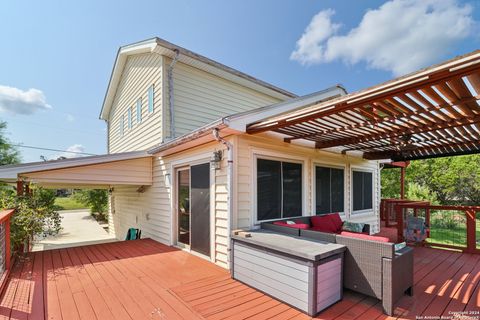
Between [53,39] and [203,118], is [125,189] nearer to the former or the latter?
[203,118]

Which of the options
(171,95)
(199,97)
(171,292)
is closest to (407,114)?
(171,292)

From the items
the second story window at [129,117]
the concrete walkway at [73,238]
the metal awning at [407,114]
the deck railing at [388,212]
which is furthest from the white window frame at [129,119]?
the deck railing at [388,212]

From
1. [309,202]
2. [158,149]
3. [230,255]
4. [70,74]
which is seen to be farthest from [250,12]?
[70,74]

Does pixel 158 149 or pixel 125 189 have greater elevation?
pixel 158 149

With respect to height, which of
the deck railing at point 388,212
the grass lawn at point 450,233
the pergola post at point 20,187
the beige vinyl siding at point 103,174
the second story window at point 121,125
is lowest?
the grass lawn at point 450,233

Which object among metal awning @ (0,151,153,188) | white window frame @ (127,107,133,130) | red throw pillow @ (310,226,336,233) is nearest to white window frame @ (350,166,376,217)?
red throw pillow @ (310,226,336,233)

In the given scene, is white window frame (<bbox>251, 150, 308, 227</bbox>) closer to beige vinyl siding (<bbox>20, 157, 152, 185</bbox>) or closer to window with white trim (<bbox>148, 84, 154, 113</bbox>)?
beige vinyl siding (<bbox>20, 157, 152, 185</bbox>)

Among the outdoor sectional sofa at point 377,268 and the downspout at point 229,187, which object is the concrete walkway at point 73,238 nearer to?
the downspout at point 229,187

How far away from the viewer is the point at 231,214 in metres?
4.14

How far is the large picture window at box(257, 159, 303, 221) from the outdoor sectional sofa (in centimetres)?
151

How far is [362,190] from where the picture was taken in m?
7.53

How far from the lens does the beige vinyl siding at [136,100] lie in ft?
23.0

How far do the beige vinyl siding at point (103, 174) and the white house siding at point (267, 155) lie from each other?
3.76m

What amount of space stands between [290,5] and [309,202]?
6.71 m
